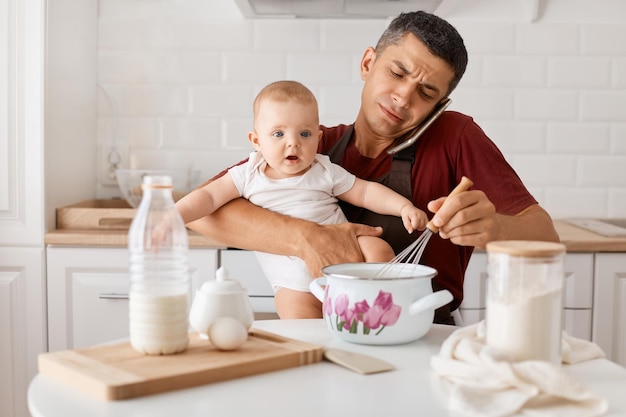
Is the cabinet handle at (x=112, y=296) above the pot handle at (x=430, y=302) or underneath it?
underneath

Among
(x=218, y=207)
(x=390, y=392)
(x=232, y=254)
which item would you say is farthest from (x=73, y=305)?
(x=390, y=392)

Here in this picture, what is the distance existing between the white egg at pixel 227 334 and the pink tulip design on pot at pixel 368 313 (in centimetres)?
17

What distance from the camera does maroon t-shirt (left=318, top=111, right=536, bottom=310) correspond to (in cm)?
194

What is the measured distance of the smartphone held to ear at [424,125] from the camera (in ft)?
6.43

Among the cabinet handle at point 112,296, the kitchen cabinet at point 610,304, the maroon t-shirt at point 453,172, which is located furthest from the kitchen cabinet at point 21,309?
the kitchen cabinet at point 610,304

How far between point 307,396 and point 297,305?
0.80m

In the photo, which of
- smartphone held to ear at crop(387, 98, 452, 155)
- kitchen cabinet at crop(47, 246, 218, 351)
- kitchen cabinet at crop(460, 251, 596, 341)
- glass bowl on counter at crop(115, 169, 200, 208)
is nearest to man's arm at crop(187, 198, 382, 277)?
smartphone held to ear at crop(387, 98, 452, 155)

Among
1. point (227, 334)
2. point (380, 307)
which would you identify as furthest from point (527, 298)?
point (227, 334)

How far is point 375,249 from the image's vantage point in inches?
71.2

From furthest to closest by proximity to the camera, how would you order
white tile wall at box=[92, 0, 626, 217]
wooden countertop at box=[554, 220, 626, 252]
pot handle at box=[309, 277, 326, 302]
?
white tile wall at box=[92, 0, 626, 217]
wooden countertop at box=[554, 220, 626, 252]
pot handle at box=[309, 277, 326, 302]

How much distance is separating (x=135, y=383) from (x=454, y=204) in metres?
0.67

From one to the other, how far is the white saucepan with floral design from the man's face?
745 mm

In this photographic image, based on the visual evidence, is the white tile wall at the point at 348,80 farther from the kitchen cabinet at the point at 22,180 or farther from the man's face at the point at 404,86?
the man's face at the point at 404,86

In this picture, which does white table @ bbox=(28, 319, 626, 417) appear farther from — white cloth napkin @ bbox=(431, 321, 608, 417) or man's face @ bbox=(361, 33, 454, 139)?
man's face @ bbox=(361, 33, 454, 139)
